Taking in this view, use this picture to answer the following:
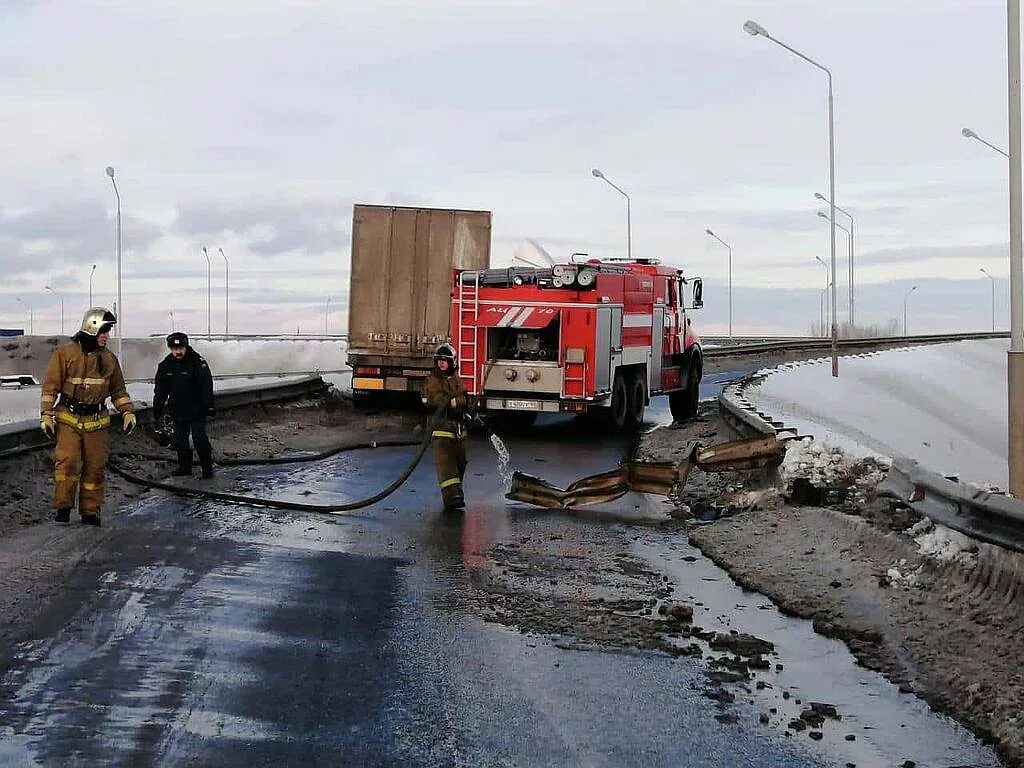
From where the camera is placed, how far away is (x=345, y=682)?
282 inches

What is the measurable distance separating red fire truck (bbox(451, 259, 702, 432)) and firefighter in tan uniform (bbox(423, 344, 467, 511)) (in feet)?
23.9

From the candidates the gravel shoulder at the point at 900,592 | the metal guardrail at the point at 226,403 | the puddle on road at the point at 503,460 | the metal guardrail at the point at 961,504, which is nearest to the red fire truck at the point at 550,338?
the puddle on road at the point at 503,460

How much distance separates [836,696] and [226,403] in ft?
56.7

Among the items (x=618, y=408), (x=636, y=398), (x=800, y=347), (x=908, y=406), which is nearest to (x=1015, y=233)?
(x=618, y=408)

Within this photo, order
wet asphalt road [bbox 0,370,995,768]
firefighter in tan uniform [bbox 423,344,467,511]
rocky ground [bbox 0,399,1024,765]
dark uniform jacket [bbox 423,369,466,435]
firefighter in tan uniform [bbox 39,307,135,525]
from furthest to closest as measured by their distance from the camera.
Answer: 1. dark uniform jacket [bbox 423,369,466,435]
2. firefighter in tan uniform [bbox 423,344,467,511]
3. firefighter in tan uniform [bbox 39,307,135,525]
4. rocky ground [bbox 0,399,1024,765]
5. wet asphalt road [bbox 0,370,995,768]

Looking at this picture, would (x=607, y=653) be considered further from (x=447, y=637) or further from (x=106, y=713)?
(x=106, y=713)

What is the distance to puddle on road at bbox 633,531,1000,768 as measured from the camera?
20.6 ft

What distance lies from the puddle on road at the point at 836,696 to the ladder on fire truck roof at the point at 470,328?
1304 cm

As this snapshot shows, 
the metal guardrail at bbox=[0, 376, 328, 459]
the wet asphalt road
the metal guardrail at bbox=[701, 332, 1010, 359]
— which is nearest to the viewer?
the wet asphalt road

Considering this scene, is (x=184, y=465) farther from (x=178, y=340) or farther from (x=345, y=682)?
(x=345, y=682)

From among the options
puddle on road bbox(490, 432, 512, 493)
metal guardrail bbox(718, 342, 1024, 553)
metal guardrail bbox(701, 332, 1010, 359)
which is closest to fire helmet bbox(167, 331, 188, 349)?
puddle on road bbox(490, 432, 512, 493)

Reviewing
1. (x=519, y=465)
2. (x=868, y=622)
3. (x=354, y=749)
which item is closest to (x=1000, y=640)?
(x=868, y=622)

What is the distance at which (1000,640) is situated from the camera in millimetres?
7738

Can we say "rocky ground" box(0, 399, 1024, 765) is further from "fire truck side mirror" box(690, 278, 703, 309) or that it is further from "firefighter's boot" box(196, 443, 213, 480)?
"fire truck side mirror" box(690, 278, 703, 309)
